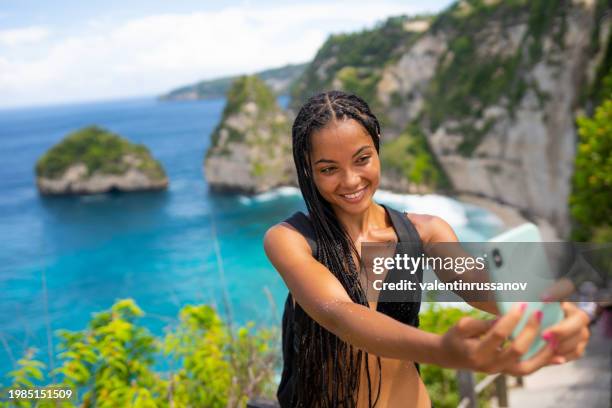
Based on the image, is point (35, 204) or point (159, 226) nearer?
point (159, 226)

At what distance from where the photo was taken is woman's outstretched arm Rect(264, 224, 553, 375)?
3.25 feet

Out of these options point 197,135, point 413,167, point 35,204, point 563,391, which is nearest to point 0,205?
point 35,204

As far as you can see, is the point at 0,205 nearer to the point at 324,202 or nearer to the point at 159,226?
the point at 159,226

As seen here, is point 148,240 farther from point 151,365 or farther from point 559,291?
point 559,291

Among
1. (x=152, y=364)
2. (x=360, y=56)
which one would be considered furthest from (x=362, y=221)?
(x=360, y=56)

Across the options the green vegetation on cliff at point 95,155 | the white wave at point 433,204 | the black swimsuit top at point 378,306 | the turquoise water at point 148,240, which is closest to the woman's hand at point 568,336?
the black swimsuit top at point 378,306

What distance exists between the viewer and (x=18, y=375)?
3092 mm

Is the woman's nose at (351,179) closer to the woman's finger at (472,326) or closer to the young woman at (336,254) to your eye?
the young woman at (336,254)

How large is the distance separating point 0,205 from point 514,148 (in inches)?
1859

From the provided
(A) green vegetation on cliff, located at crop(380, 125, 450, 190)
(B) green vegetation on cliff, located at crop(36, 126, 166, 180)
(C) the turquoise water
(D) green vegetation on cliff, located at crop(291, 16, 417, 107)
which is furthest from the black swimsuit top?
(B) green vegetation on cliff, located at crop(36, 126, 166, 180)

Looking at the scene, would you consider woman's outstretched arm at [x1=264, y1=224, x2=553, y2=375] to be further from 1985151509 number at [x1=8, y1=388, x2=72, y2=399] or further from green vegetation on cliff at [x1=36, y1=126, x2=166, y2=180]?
green vegetation on cliff at [x1=36, y1=126, x2=166, y2=180]

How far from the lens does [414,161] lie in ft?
154

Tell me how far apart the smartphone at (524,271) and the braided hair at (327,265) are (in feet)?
2.13

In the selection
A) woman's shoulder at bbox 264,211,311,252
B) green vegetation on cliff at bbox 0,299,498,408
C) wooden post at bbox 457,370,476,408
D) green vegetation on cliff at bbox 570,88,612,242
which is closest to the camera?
woman's shoulder at bbox 264,211,311,252
